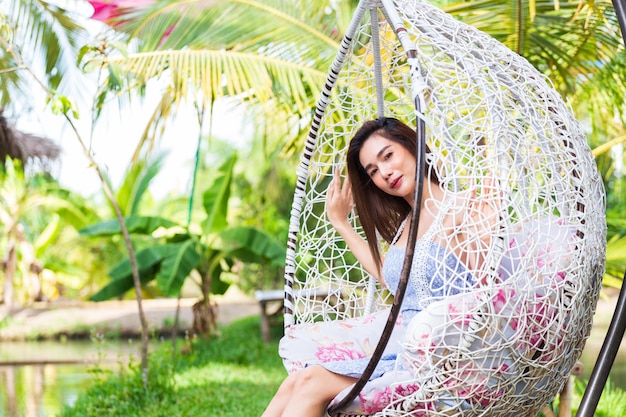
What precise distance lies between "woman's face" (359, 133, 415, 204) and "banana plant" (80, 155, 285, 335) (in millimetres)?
3817

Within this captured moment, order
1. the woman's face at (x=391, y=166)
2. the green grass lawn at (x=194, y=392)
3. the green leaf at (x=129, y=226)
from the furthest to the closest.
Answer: the green leaf at (x=129, y=226) → the green grass lawn at (x=194, y=392) → the woman's face at (x=391, y=166)

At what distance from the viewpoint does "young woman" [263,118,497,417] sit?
2.24 m

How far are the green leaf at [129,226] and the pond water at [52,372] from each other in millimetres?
960

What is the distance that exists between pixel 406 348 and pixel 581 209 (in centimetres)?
68

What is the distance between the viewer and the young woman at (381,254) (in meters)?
2.24

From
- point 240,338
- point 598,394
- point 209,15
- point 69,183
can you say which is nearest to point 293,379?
point 598,394

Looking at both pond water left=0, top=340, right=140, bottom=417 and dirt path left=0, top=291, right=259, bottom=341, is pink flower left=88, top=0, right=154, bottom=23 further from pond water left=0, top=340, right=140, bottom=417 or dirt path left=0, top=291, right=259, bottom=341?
dirt path left=0, top=291, right=259, bottom=341

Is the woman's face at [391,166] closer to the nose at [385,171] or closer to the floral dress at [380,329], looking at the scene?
the nose at [385,171]

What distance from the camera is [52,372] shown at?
23.2ft

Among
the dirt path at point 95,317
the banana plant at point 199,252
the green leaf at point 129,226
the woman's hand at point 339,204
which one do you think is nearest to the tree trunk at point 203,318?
the banana plant at point 199,252

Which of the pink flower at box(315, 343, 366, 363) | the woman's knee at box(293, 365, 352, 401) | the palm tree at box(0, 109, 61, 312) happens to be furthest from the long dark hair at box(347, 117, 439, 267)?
the palm tree at box(0, 109, 61, 312)

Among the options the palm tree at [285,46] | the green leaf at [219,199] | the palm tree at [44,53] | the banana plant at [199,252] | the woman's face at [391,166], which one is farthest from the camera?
the green leaf at [219,199]

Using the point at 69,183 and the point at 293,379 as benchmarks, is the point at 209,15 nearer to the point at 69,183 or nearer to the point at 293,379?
the point at 293,379

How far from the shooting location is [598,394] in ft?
7.64
